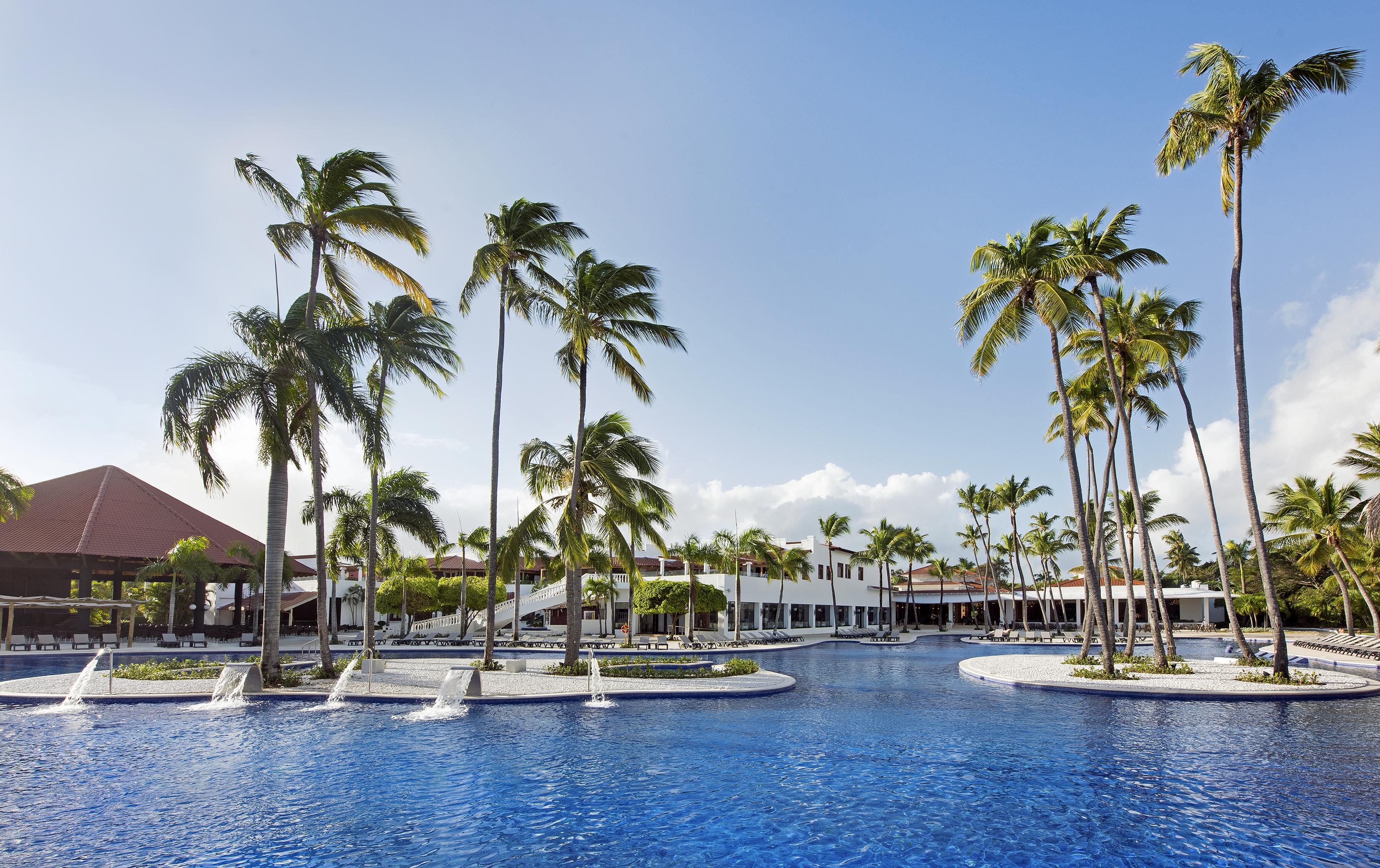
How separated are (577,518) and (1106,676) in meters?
16.0

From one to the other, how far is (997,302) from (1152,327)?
20.9ft

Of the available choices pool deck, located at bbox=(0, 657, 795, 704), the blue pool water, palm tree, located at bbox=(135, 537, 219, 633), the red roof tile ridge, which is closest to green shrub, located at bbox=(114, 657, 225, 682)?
pool deck, located at bbox=(0, 657, 795, 704)

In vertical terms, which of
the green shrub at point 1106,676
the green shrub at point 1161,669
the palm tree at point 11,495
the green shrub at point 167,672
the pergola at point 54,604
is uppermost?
the palm tree at point 11,495

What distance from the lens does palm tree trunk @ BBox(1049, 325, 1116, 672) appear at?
2241 cm

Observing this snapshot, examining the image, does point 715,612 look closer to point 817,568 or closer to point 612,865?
point 817,568

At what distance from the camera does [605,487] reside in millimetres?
23062

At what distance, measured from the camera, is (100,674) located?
21484mm

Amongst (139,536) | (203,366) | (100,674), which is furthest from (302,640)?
(203,366)

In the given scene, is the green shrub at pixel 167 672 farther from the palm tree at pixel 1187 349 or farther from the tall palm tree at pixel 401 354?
the palm tree at pixel 1187 349

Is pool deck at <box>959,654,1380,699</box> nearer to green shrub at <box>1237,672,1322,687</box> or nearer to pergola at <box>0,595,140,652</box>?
green shrub at <box>1237,672,1322,687</box>

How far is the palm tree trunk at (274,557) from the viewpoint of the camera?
61.0ft

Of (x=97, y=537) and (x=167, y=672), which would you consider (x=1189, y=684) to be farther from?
(x=97, y=537)

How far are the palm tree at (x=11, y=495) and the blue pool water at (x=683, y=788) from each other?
548 inches

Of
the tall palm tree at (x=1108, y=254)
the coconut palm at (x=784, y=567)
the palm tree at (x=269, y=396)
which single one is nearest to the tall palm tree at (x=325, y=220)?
the palm tree at (x=269, y=396)
